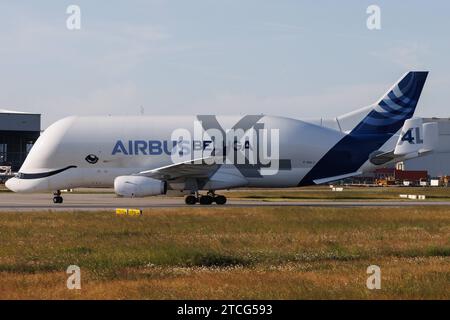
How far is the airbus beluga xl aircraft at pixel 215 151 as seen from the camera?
47.7 meters

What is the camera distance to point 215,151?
157 ft

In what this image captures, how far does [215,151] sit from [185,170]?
2.55 meters

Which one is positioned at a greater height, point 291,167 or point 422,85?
point 422,85

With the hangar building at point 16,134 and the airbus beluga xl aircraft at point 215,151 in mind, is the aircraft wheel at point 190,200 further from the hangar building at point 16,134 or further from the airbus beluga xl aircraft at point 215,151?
the hangar building at point 16,134

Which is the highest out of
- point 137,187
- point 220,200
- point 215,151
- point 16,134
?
point 16,134

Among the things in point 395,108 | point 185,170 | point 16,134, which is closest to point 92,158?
point 185,170

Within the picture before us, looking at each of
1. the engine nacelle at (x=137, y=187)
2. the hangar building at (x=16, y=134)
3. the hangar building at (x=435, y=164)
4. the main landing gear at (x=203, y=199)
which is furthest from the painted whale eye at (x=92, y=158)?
the hangar building at (x=435, y=164)

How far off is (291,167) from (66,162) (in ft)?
46.9

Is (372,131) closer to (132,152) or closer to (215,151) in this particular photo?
(215,151)

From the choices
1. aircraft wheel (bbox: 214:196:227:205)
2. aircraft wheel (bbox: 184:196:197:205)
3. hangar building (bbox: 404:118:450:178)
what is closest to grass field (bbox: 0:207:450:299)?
aircraft wheel (bbox: 184:196:197:205)

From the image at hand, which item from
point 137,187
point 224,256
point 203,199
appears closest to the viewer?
point 224,256
